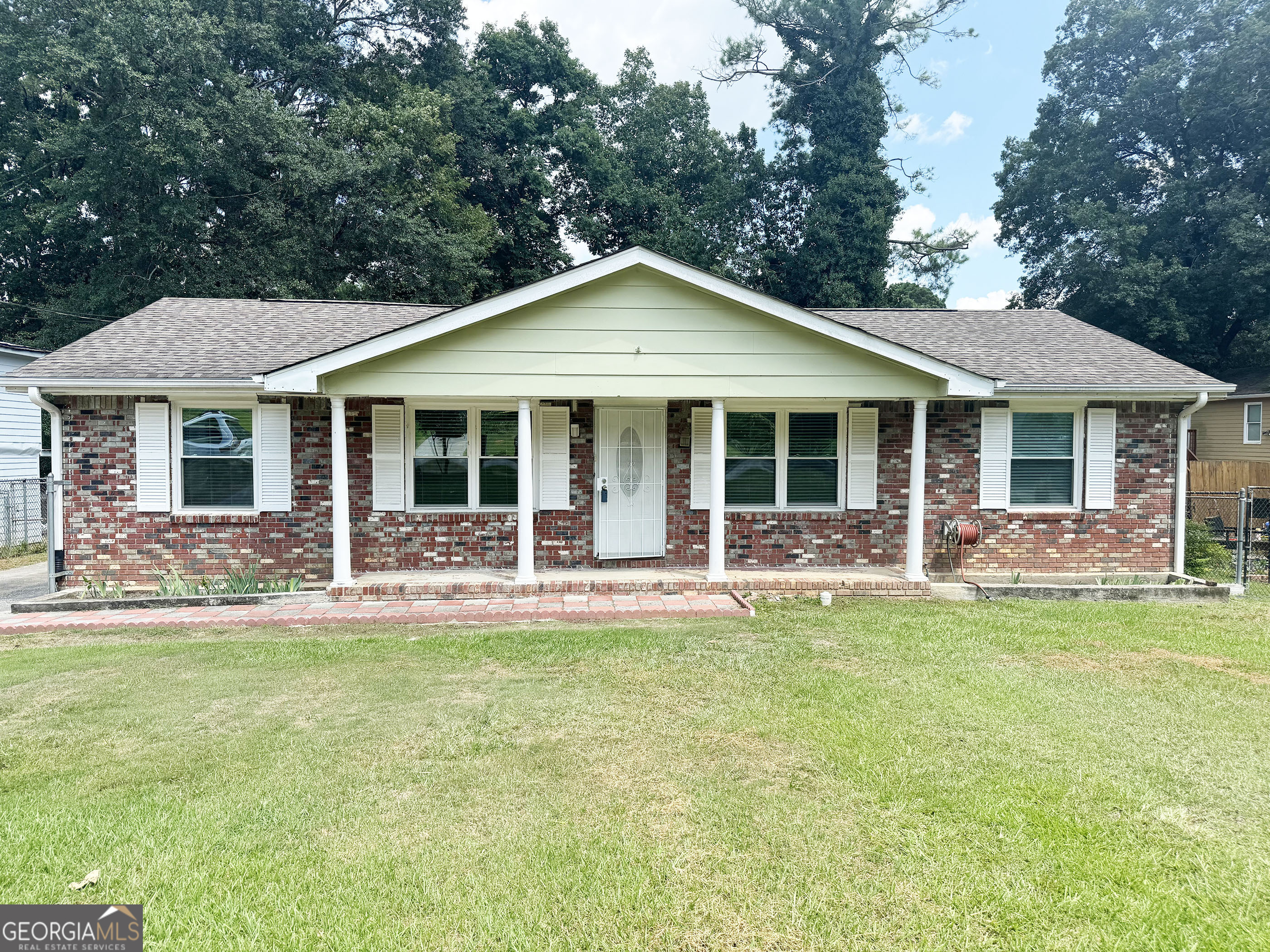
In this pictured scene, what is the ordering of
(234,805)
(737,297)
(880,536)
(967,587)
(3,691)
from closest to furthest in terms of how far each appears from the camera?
1. (234,805)
2. (3,691)
3. (737,297)
4. (967,587)
5. (880,536)

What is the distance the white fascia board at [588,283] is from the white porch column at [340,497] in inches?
21.2

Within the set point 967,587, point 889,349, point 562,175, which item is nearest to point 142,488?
point 889,349

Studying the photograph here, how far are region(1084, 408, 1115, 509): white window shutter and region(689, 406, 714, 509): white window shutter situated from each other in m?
5.34

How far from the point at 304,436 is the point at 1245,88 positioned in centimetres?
3194

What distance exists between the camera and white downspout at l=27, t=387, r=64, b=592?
28.6 ft

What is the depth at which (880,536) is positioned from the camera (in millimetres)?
10258

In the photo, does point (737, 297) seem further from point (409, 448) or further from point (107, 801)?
point (107, 801)

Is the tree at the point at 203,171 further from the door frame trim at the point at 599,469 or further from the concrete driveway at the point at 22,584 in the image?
the door frame trim at the point at 599,469

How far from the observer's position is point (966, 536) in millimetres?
9406

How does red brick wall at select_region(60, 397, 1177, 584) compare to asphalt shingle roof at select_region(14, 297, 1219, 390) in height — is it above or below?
below

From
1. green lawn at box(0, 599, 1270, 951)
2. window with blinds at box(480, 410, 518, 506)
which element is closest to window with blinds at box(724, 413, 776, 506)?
window with blinds at box(480, 410, 518, 506)

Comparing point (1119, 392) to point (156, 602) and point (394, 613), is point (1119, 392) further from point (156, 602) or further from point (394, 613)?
point (156, 602)

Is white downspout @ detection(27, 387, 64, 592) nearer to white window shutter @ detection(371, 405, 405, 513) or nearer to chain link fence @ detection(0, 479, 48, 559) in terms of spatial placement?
white window shutter @ detection(371, 405, 405, 513)

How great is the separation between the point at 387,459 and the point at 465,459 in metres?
1.04
